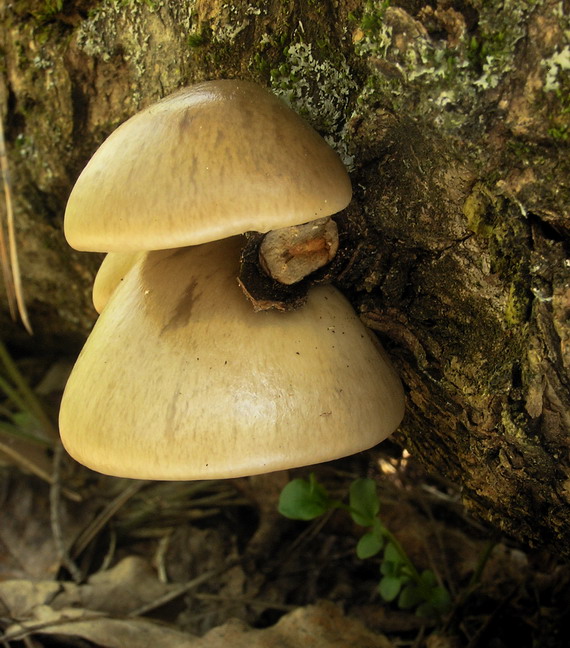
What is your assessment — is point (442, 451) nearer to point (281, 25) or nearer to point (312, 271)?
point (312, 271)

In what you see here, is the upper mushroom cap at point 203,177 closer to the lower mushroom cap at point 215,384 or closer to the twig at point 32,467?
the lower mushroom cap at point 215,384

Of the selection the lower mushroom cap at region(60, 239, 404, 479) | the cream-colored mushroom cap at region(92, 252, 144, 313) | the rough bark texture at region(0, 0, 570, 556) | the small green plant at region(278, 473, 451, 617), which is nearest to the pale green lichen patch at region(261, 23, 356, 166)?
the rough bark texture at region(0, 0, 570, 556)

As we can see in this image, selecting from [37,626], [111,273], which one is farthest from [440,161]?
[37,626]

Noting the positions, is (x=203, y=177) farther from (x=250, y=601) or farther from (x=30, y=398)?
(x=30, y=398)

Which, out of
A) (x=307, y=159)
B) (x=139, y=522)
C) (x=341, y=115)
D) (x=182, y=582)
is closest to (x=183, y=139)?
(x=307, y=159)

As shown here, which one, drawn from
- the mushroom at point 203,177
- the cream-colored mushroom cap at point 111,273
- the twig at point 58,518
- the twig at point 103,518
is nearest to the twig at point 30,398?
the twig at point 58,518

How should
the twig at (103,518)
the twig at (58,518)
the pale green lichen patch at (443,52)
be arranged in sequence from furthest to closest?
the twig at (103,518) < the twig at (58,518) < the pale green lichen patch at (443,52)
